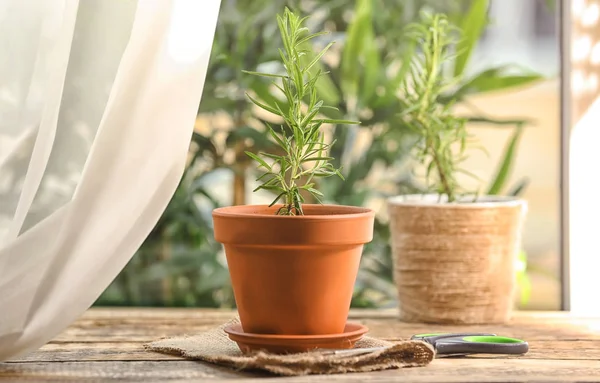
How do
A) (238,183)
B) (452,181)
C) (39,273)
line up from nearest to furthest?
(39,273) < (452,181) < (238,183)

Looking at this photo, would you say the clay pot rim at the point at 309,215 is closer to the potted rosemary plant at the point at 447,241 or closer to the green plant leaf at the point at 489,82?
Answer: the potted rosemary plant at the point at 447,241

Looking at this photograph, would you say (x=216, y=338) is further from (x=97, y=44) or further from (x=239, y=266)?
(x=97, y=44)

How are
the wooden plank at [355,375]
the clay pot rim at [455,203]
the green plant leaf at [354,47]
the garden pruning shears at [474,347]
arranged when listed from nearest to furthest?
the wooden plank at [355,375]
the garden pruning shears at [474,347]
the clay pot rim at [455,203]
the green plant leaf at [354,47]

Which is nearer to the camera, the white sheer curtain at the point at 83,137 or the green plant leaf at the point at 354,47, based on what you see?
the white sheer curtain at the point at 83,137

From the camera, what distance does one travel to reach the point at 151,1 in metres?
0.93

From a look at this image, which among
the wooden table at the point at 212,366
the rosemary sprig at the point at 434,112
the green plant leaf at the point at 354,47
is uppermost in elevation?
A: the green plant leaf at the point at 354,47

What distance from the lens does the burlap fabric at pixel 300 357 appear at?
890 mm

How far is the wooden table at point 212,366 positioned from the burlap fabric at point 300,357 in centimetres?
1

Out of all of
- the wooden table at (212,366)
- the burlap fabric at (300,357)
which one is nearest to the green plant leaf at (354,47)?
the wooden table at (212,366)

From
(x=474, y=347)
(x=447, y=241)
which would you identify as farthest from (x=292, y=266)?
(x=447, y=241)

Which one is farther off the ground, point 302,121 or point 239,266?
point 302,121

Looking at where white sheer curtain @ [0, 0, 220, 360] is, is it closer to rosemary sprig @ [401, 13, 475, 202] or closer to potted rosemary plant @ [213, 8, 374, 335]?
potted rosemary plant @ [213, 8, 374, 335]

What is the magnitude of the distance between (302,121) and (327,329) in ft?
0.85

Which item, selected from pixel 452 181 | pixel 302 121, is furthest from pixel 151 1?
pixel 452 181
